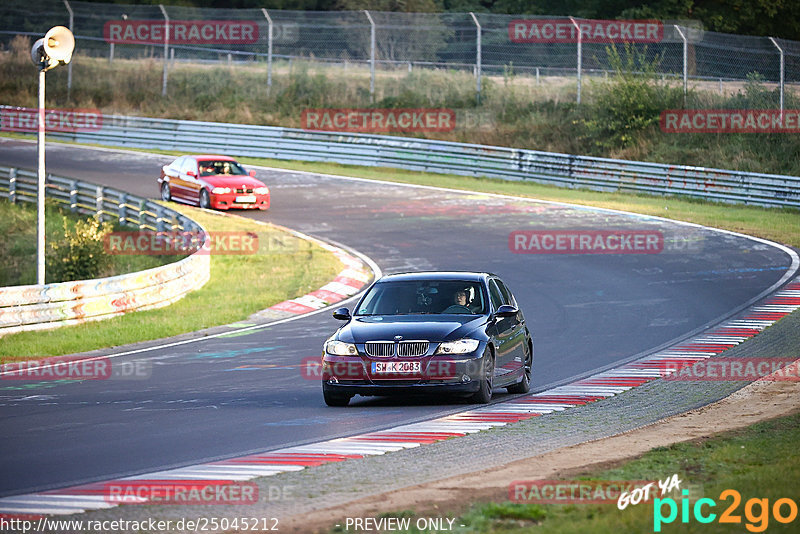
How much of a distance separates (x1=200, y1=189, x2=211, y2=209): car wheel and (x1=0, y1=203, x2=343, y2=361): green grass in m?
0.42

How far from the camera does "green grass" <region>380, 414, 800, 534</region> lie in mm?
6555

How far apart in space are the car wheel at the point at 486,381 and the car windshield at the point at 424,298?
0.78 metres

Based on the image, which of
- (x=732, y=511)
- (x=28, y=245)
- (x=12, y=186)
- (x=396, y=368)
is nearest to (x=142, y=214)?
(x=28, y=245)

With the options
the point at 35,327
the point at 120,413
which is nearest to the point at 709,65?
the point at 35,327

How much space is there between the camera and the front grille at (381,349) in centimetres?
1227

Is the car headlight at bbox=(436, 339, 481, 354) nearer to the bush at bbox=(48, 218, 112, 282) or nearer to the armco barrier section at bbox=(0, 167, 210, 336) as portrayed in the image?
the armco barrier section at bbox=(0, 167, 210, 336)

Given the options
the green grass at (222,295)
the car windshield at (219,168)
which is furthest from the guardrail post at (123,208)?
the car windshield at (219,168)

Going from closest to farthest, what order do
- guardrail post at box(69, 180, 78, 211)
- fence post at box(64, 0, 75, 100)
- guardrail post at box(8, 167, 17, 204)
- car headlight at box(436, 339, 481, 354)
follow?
car headlight at box(436, 339, 481, 354)
guardrail post at box(69, 180, 78, 211)
guardrail post at box(8, 167, 17, 204)
fence post at box(64, 0, 75, 100)

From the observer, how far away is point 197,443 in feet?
33.8

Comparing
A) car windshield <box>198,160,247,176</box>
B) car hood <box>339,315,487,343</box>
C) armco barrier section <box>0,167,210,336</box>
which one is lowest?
armco barrier section <box>0,167,210,336</box>

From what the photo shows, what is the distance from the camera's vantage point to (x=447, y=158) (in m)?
40.8

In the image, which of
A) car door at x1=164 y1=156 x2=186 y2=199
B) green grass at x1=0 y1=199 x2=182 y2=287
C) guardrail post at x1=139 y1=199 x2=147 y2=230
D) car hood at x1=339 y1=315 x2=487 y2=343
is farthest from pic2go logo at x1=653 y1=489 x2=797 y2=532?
car door at x1=164 y1=156 x2=186 y2=199

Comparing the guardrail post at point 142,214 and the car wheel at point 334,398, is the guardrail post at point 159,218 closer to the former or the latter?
the guardrail post at point 142,214

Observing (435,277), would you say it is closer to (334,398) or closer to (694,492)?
(334,398)
